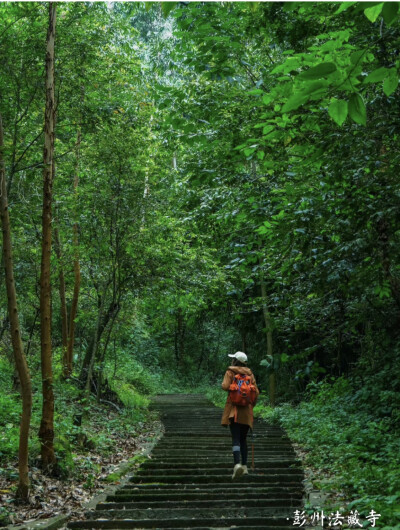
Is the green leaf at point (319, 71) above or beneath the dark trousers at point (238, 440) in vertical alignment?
above

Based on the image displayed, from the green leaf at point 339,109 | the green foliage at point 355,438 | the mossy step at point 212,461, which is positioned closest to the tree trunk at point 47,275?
the mossy step at point 212,461

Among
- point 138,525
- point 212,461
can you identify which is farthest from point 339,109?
point 212,461

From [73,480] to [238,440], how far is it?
95.0 inches

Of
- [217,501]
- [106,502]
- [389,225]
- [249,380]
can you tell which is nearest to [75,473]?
[106,502]

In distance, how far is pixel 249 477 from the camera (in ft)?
23.8

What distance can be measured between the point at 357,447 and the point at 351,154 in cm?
469

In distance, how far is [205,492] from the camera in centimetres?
643

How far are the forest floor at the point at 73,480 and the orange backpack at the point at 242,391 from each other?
207cm

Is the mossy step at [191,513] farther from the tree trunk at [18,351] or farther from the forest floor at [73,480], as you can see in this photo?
the tree trunk at [18,351]

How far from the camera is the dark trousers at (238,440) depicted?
7324mm

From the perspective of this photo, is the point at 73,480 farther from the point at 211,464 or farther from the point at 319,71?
the point at 319,71

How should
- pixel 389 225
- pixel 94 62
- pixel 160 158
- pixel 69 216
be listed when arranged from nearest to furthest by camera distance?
pixel 389 225 → pixel 94 62 → pixel 69 216 → pixel 160 158

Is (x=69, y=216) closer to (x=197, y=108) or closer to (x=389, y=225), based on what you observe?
(x=197, y=108)

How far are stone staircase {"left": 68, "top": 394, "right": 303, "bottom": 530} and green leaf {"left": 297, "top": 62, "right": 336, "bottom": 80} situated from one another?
174 inches
